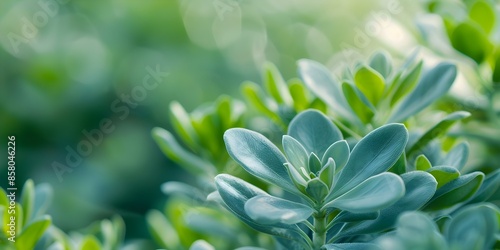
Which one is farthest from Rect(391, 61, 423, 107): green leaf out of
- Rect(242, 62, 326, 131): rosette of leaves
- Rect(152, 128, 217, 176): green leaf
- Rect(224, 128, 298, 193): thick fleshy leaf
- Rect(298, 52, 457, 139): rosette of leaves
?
Rect(152, 128, 217, 176): green leaf

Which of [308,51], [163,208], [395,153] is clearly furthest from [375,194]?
[308,51]

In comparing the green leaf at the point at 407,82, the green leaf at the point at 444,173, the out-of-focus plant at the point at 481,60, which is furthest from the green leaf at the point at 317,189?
the out-of-focus plant at the point at 481,60

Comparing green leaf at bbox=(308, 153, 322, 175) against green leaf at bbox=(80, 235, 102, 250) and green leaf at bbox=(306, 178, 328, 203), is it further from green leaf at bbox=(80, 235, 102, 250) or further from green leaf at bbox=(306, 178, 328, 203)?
green leaf at bbox=(80, 235, 102, 250)

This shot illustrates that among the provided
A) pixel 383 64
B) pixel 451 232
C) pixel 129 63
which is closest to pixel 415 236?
pixel 451 232

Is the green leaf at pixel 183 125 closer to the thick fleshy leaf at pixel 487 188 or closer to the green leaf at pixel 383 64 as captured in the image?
the green leaf at pixel 383 64

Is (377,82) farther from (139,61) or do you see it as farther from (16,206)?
(139,61)

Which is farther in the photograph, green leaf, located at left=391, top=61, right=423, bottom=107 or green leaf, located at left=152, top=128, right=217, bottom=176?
green leaf, located at left=152, top=128, right=217, bottom=176

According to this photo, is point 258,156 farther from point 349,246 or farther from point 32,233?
point 32,233

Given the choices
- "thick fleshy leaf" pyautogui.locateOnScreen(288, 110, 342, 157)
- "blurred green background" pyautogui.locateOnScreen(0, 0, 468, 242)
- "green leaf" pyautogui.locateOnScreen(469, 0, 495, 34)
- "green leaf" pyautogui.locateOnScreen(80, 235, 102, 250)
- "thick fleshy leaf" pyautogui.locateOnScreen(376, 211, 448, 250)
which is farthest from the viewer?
"blurred green background" pyautogui.locateOnScreen(0, 0, 468, 242)
